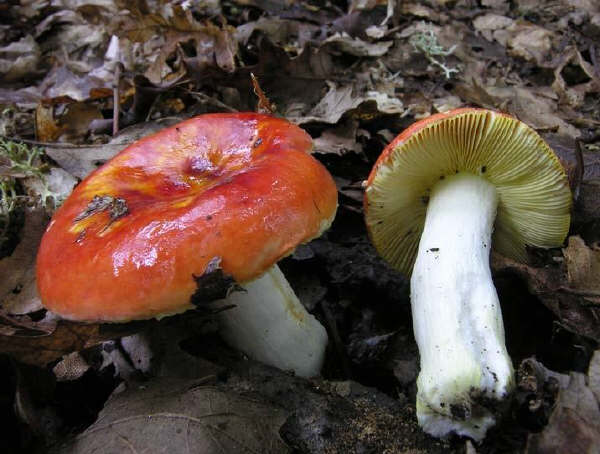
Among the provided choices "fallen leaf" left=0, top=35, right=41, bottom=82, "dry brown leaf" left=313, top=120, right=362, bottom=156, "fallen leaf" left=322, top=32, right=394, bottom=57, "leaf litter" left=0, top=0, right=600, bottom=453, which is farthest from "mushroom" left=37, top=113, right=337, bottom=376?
"fallen leaf" left=0, top=35, right=41, bottom=82

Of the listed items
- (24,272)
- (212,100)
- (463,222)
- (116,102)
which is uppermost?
(463,222)

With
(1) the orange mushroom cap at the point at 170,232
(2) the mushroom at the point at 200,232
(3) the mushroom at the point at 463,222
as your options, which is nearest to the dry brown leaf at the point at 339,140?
(3) the mushroom at the point at 463,222

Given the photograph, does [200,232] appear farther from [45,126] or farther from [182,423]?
[45,126]

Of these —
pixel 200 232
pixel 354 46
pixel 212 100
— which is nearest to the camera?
pixel 200 232

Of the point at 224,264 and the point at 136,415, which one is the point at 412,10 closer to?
the point at 224,264

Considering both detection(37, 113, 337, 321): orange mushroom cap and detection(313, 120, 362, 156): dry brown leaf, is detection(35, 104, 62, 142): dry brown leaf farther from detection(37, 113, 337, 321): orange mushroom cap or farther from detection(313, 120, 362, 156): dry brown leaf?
detection(313, 120, 362, 156): dry brown leaf

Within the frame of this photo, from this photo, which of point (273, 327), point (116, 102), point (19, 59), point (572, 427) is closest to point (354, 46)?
point (116, 102)

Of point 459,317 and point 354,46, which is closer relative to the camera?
point 459,317

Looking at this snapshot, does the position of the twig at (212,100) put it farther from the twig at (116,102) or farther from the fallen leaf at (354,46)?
the fallen leaf at (354,46)
